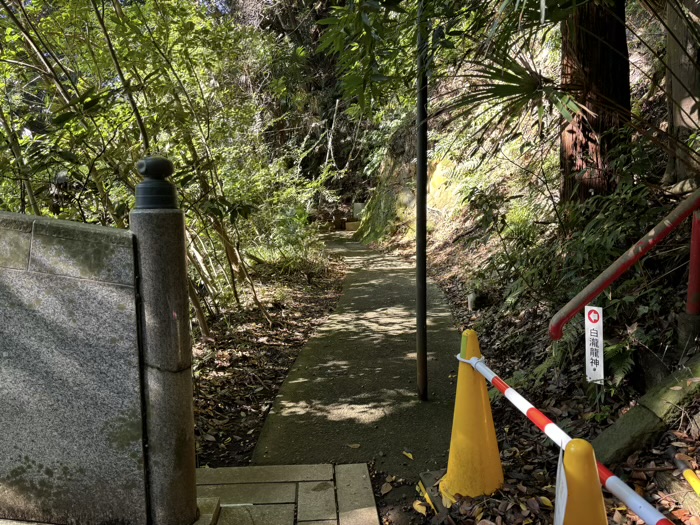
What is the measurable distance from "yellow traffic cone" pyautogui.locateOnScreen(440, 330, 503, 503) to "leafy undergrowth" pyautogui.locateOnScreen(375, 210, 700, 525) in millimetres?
70

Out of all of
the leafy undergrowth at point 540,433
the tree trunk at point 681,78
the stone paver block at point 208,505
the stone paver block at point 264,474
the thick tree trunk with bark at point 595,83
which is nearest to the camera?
the leafy undergrowth at point 540,433

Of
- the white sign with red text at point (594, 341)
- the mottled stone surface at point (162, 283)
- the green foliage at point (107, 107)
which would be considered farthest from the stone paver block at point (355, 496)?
the green foliage at point (107, 107)

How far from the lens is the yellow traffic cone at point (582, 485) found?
1.52m

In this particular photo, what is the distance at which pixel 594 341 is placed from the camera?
2.53 meters

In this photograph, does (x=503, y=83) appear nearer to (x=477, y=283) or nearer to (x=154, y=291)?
(x=154, y=291)

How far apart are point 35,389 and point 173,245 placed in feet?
2.99

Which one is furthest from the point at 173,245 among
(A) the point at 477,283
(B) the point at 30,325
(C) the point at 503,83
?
(A) the point at 477,283

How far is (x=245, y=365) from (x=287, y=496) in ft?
7.90

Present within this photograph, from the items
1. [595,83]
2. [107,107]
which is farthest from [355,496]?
[595,83]

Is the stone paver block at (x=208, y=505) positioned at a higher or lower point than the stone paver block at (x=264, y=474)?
higher

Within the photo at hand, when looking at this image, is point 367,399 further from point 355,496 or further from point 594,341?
point 594,341

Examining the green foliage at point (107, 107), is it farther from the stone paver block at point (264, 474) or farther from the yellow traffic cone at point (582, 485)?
the yellow traffic cone at point (582, 485)

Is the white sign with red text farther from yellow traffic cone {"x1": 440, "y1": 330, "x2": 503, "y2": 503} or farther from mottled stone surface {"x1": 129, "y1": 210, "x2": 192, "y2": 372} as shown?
mottled stone surface {"x1": 129, "y1": 210, "x2": 192, "y2": 372}

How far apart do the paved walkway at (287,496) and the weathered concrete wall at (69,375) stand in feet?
1.67
